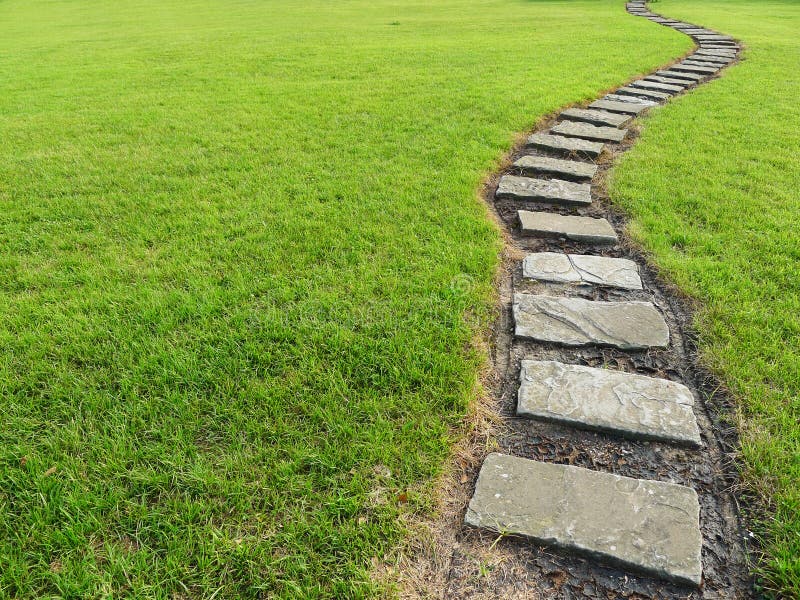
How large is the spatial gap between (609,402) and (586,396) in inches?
3.8

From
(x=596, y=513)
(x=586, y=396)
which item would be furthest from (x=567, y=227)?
(x=596, y=513)

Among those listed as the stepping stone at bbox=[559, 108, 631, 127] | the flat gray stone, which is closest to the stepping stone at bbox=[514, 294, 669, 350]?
the stepping stone at bbox=[559, 108, 631, 127]

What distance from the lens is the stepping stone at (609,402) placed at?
2.01 meters

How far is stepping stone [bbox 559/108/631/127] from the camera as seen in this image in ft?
18.3

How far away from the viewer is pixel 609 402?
2125 mm

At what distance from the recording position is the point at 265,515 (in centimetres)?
171

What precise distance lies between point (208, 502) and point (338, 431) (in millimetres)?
530

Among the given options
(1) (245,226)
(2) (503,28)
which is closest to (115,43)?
(2) (503,28)

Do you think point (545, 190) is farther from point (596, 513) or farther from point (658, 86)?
point (658, 86)

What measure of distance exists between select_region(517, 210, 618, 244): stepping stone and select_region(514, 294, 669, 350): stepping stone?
2.58ft

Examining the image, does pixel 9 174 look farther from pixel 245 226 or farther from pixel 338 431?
pixel 338 431

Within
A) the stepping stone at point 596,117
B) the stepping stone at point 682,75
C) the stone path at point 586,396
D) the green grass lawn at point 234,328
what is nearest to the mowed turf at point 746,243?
the stone path at point 586,396

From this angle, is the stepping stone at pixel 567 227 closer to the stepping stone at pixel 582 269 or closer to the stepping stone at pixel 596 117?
the stepping stone at pixel 582 269

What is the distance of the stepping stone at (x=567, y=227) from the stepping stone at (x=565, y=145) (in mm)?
1454
